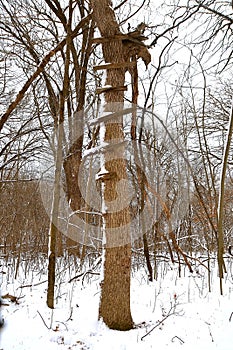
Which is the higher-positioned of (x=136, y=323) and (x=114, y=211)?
(x=114, y=211)

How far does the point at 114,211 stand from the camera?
3227 mm

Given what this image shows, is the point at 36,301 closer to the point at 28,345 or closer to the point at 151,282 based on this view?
the point at 28,345

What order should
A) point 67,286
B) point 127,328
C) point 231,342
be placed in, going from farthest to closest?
point 67,286 < point 127,328 < point 231,342

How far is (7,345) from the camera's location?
8.93 ft

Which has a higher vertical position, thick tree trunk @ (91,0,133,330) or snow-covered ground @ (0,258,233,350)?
thick tree trunk @ (91,0,133,330)

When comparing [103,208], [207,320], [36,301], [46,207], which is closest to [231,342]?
[207,320]

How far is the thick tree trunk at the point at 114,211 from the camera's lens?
3.14m

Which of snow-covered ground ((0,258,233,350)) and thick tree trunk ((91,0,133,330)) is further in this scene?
thick tree trunk ((91,0,133,330))

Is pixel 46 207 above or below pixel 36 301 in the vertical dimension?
above

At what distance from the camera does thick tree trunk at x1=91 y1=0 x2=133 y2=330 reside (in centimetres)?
314

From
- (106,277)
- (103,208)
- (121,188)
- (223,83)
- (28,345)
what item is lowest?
(28,345)

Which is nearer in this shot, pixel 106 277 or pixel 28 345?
pixel 28 345

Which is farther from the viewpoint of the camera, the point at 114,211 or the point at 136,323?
the point at 136,323

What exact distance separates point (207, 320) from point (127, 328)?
2.81ft
